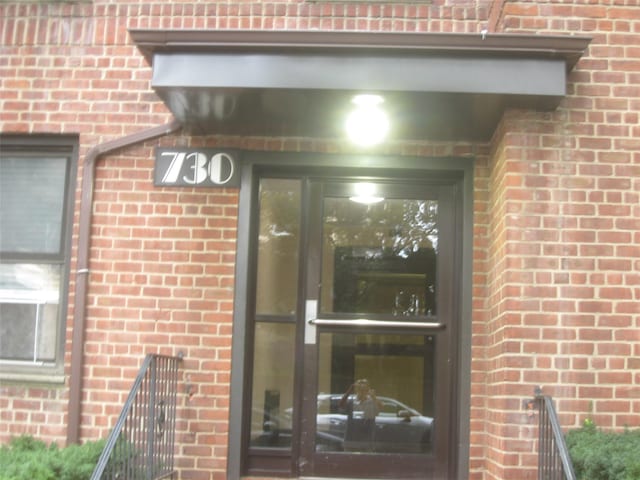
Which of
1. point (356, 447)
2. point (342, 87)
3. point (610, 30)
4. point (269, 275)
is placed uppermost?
point (610, 30)

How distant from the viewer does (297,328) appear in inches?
218

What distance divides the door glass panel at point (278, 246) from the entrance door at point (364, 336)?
14mm

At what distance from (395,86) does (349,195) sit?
1.20 meters

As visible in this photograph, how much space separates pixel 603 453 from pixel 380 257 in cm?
203

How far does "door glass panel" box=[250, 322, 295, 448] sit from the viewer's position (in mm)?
5477

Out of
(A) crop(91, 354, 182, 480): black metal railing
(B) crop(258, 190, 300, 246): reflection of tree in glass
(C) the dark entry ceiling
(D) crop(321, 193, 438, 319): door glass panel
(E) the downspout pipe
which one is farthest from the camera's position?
(B) crop(258, 190, 300, 246): reflection of tree in glass

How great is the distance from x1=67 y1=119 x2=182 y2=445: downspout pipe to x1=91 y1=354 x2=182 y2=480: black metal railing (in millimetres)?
560

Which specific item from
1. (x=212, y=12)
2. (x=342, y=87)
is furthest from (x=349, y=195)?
(x=212, y=12)

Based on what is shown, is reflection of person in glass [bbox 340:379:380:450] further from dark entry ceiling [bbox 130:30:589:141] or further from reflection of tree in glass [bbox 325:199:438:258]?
dark entry ceiling [bbox 130:30:589:141]

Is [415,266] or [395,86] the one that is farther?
[415,266]

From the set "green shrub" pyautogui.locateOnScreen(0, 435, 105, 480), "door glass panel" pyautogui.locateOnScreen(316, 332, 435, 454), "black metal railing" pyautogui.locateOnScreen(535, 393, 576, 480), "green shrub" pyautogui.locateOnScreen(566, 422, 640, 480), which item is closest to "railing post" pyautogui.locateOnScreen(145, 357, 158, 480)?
"green shrub" pyautogui.locateOnScreen(0, 435, 105, 480)

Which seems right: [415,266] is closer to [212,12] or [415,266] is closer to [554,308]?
[554,308]

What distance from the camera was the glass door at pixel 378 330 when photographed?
542 centimetres

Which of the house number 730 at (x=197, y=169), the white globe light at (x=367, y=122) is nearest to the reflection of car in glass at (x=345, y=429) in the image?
the house number 730 at (x=197, y=169)
